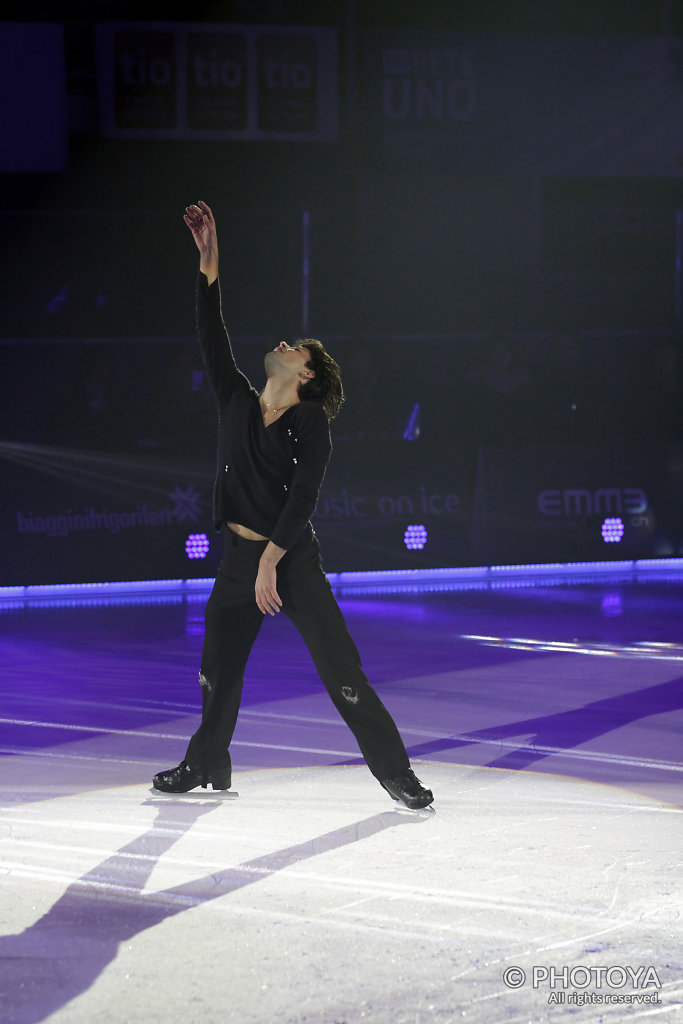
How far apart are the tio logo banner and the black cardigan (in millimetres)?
8771

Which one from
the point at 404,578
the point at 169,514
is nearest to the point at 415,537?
the point at 404,578

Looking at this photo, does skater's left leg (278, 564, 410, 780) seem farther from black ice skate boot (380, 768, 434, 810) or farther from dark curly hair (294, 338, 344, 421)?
dark curly hair (294, 338, 344, 421)

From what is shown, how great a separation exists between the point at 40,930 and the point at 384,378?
1067 centimetres

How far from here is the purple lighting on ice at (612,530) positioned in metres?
13.1

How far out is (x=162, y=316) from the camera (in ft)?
57.9

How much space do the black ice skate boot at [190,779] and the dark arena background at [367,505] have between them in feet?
0.21

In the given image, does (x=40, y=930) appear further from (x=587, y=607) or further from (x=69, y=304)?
(x=69, y=304)

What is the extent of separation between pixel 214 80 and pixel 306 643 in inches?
375

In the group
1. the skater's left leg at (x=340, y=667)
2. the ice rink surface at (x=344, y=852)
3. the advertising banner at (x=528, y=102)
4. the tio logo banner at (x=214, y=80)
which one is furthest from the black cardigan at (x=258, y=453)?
the advertising banner at (x=528, y=102)

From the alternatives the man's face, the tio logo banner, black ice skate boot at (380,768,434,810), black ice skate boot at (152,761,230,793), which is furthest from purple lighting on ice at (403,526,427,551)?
the man's face

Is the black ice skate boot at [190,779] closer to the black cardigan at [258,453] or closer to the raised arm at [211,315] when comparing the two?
the black cardigan at [258,453]

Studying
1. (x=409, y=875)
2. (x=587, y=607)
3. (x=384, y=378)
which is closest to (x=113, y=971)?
(x=409, y=875)

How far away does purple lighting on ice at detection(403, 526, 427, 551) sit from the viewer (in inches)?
495

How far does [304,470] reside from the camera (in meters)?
4.52
